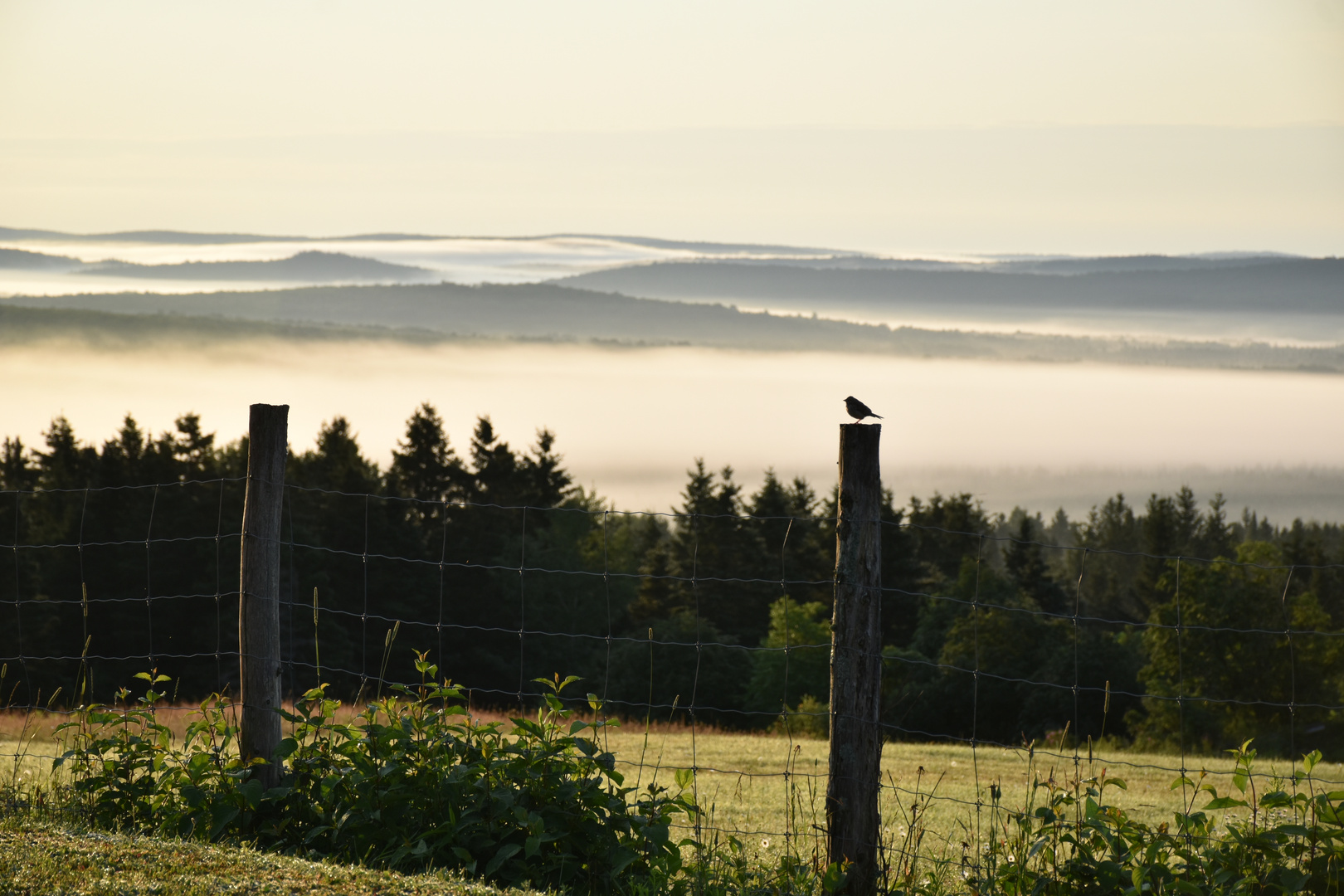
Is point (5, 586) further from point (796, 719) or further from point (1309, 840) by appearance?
point (1309, 840)

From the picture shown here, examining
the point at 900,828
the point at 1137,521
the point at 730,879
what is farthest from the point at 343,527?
the point at 1137,521

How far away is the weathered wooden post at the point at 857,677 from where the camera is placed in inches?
216

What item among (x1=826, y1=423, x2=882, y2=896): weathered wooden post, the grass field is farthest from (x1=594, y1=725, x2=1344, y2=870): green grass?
(x1=826, y1=423, x2=882, y2=896): weathered wooden post

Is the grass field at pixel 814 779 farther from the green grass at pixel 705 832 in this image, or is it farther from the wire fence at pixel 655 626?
the wire fence at pixel 655 626

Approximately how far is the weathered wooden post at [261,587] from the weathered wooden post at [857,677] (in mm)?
3167

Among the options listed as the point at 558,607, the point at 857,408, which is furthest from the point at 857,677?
the point at 558,607

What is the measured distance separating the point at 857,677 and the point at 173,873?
339 centimetres

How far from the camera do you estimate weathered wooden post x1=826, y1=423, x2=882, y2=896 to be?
5.50m

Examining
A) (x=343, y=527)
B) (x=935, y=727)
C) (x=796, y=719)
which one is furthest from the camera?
(x=343, y=527)

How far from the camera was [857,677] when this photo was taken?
5.54 metres

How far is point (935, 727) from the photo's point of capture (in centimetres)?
5778

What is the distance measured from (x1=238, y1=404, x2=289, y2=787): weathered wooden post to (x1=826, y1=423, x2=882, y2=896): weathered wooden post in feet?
10.4

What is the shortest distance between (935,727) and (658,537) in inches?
1625

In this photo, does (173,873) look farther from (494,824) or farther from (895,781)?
(895,781)
